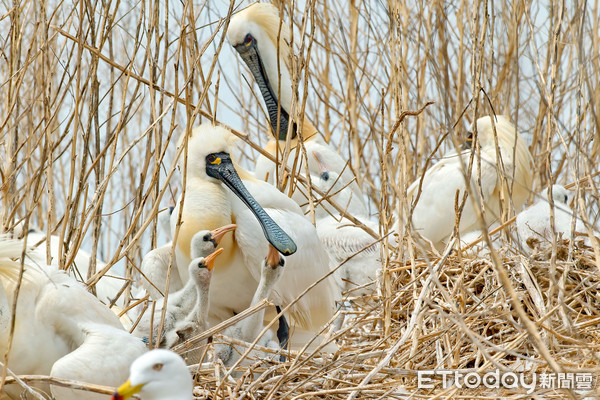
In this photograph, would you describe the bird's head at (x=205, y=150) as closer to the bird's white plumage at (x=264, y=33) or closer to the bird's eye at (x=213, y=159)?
the bird's eye at (x=213, y=159)

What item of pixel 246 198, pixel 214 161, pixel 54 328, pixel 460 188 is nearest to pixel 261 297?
pixel 246 198

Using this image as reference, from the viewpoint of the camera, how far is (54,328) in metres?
2.82

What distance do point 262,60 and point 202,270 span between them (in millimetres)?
2627

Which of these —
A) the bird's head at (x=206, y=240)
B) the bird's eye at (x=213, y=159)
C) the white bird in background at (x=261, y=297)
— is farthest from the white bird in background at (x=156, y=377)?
the bird's eye at (x=213, y=159)

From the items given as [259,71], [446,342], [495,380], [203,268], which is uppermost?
[259,71]

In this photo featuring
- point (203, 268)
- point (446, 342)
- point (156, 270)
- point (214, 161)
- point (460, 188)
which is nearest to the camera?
point (446, 342)

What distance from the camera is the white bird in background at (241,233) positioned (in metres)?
3.82

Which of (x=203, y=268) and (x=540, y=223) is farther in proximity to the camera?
(x=540, y=223)

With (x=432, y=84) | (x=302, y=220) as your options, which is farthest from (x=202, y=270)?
(x=432, y=84)

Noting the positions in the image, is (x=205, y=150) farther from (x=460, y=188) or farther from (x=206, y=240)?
(x=460, y=188)

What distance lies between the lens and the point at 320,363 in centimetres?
303

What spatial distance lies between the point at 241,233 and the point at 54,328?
3.81 ft

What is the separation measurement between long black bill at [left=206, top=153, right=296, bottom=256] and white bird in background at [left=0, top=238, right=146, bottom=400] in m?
0.91

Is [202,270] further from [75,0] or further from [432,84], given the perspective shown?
[432,84]
